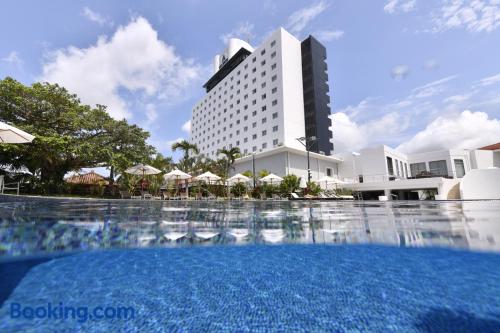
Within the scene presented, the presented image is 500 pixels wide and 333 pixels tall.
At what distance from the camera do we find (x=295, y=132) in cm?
3841

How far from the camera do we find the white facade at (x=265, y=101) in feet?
Result: 126

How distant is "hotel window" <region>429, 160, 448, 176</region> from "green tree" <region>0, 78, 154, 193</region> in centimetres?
3865

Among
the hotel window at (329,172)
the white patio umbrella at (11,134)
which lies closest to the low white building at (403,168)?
the hotel window at (329,172)

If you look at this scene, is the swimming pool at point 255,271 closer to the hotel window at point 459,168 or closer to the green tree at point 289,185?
the green tree at point 289,185

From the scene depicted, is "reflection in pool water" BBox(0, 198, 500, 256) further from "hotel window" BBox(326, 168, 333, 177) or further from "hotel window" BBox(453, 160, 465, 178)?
"hotel window" BBox(453, 160, 465, 178)

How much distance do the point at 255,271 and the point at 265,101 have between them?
38.5 meters

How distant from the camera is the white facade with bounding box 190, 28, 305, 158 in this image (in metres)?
38.3

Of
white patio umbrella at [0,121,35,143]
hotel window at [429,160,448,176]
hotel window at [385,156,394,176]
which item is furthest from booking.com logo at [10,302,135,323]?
hotel window at [429,160,448,176]

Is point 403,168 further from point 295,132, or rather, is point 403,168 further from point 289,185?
point 289,185

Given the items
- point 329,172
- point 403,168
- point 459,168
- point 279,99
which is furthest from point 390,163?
point 279,99

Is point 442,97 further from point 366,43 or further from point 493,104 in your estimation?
point 366,43

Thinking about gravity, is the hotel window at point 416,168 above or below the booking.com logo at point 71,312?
above

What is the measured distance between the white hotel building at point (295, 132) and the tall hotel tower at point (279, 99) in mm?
163

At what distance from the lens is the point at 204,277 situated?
479 centimetres
